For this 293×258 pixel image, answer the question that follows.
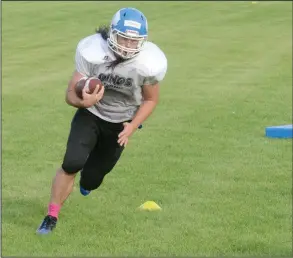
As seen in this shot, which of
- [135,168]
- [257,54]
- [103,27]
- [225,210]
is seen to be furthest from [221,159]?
[257,54]

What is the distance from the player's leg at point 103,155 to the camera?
298 inches

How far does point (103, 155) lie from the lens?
7672 millimetres

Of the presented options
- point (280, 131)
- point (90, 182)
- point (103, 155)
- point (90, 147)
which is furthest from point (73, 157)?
point (280, 131)

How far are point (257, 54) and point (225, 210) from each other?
1337cm

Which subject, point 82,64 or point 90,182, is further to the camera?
point 90,182

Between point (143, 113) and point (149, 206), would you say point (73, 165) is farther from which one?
point (149, 206)

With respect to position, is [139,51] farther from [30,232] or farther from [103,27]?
[30,232]

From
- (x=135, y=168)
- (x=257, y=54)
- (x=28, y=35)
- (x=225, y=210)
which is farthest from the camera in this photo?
(x=28, y=35)

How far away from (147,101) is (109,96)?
33cm

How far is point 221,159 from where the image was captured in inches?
405

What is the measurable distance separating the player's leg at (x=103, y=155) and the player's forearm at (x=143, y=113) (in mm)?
269

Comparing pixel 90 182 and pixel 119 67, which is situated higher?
pixel 119 67

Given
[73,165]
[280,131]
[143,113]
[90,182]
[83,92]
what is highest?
[83,92]

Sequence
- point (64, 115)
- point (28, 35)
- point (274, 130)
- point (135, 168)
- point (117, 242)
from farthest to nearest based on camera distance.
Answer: point (28, 35), point (64, 115), point (274, 130), point (135, 168), point (117, 242)
